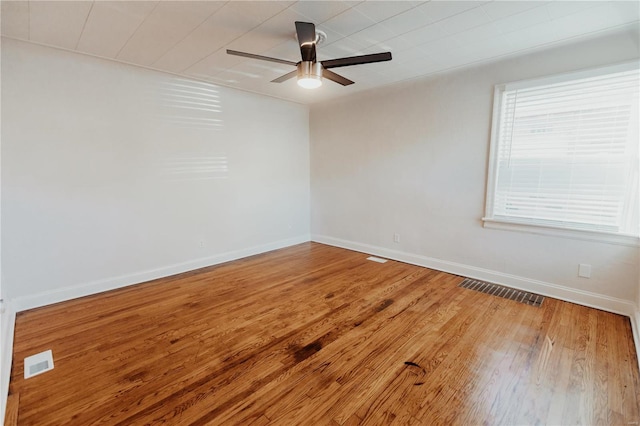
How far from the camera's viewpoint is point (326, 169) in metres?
5.17

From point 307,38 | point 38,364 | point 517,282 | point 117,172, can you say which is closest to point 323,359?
point 38,364

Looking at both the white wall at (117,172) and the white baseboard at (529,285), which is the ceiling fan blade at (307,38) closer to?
the white wall at (117,172)

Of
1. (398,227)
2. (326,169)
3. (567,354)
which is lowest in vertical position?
(567,354)

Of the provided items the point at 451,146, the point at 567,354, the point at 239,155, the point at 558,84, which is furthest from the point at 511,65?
the point at 239,155

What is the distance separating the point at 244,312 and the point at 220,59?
260 cm

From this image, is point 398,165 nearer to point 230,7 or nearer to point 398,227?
point 398,227

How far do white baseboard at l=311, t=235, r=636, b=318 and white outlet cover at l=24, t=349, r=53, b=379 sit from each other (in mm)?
3785

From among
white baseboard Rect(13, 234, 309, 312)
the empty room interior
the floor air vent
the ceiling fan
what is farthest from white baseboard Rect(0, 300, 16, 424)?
the floor air vent

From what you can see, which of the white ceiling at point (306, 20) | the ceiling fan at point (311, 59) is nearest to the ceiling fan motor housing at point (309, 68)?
the ceiling fan at point (311, 59)

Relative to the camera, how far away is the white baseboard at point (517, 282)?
2718mm

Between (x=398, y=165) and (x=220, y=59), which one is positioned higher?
(x=220, y=59)

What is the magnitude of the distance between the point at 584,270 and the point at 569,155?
113cm

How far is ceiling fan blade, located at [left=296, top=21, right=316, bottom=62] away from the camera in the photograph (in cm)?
216

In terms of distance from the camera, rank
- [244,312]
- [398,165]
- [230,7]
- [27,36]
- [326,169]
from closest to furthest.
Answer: [230,7] < [27,36] < [244,312] < [398,165] < [326,169]
